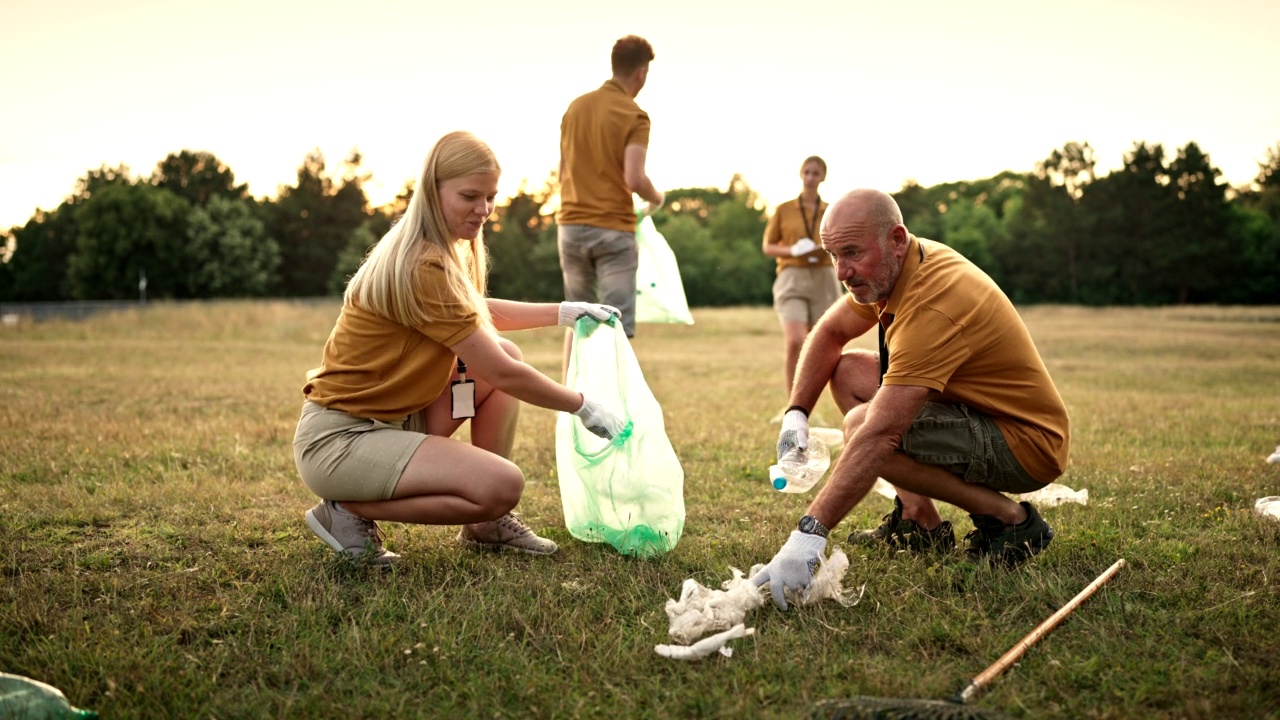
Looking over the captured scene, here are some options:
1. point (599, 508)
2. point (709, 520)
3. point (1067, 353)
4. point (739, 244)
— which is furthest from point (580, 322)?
point (739, 244)

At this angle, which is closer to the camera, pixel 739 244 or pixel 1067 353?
pixel 1067 353

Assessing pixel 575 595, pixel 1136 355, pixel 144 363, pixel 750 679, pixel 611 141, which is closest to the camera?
pixel 750 679

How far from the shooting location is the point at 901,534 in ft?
11.2

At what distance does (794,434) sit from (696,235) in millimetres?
55687

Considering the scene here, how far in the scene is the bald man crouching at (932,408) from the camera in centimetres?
275

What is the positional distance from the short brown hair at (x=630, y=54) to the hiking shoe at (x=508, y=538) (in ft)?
9.65

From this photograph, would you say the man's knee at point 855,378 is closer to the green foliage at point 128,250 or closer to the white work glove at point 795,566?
the white work glove at point 795,566

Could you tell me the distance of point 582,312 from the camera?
351 cm

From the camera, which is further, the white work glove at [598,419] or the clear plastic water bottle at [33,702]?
the white work glove at [598,419]

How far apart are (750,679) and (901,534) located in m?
1.31

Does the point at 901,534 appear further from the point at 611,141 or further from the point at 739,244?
the point at 739,244

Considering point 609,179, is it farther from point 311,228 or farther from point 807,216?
point 311,228

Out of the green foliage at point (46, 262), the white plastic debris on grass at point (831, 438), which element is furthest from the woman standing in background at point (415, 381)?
the green foliage at point (46, 262)

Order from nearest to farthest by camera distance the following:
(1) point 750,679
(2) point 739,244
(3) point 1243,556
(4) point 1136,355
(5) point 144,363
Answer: (1) point 750,679 < (3) point 1243,556 < (5) point 144,363 < (4) point 1136,355 < (2) point 739,244
